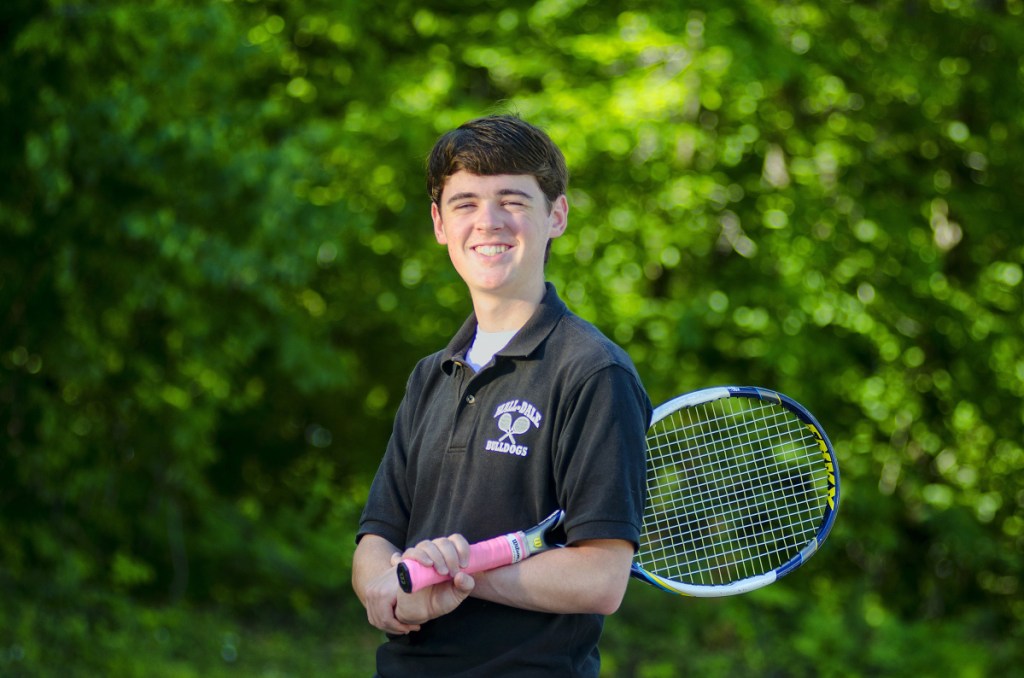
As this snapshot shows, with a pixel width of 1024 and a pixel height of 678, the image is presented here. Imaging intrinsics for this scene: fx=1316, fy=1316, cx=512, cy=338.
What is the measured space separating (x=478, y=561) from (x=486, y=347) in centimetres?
45

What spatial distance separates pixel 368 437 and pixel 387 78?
111 inches

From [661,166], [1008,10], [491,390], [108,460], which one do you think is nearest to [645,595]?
[661,166]

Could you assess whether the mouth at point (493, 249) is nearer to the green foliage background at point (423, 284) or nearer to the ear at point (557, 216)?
the ear at point (557, 216)

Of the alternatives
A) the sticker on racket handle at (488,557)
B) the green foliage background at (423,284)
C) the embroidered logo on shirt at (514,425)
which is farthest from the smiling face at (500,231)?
the green foliage background at (423,284)

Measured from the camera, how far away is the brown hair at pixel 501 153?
7.85ft

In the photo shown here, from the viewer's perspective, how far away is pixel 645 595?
9.20 m

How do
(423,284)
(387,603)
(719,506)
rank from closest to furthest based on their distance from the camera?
1. (387,603)
2. (719,506)
3. (423,284)

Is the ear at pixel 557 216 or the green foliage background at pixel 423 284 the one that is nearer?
the ear at pixel 557 216

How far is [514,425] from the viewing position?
Answer: 2.28 metres

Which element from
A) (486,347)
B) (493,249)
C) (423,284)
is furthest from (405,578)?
(423,284)

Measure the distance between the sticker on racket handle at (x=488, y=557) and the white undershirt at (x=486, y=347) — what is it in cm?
35

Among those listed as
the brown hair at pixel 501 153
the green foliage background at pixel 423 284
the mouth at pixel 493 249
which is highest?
the brown hair at pixel 501 153

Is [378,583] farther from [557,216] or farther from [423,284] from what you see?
[423,284]

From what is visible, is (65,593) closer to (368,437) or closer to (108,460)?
(108,460)
